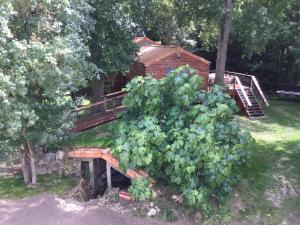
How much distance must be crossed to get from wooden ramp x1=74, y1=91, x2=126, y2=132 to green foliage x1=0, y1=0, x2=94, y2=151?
131 inches

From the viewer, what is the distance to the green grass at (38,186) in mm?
12484

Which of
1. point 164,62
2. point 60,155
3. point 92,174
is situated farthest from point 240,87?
point 60,155

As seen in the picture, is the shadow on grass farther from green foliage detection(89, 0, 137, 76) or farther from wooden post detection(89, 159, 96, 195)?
green foliage detection(89, 0, 137, 76)

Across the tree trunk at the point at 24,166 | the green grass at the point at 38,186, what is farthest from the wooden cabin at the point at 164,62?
the tree trunk at the point at 24,166

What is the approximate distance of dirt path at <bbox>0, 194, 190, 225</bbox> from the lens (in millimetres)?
10781

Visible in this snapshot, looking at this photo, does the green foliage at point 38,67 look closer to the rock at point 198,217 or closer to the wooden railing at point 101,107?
the wooden railing at point 101,107

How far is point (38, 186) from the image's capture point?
12906 mm

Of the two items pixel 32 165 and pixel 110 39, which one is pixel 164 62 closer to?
pixel 110 39

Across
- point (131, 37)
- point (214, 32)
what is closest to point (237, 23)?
point (214, 32)

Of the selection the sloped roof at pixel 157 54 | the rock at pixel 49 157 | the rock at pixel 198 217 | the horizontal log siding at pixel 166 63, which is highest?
the sloped roof at pixel 157 54

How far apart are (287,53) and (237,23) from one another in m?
7.47

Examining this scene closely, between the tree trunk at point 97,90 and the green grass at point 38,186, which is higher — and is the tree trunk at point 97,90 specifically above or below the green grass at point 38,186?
above

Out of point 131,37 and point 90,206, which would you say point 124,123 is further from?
point 131,37

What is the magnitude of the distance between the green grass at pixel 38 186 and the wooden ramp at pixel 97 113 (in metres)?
3.07
